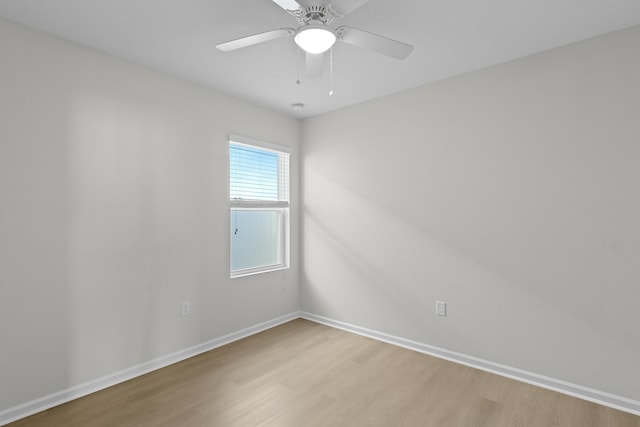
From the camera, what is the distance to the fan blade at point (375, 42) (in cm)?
175

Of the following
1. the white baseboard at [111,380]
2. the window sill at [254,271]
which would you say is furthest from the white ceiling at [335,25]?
the white baseboard at [111,380]

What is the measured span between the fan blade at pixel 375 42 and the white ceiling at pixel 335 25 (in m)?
0.27

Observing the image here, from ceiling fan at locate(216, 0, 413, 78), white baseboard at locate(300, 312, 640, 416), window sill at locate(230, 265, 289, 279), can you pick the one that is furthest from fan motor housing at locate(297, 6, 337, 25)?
white baseboard at locate(300, 312, 640, 416)

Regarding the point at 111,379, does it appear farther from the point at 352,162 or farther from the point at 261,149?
the point at 352,162

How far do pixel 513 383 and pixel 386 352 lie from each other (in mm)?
1048

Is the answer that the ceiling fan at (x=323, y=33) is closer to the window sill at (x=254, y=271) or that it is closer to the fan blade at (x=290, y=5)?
the fan blade at (x=290, y=5)

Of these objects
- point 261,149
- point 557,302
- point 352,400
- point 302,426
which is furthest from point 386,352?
point 261,149

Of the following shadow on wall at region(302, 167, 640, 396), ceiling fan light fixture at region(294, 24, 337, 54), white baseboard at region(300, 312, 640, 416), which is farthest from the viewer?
shadow on wall at region(302, 167, 640, 396)

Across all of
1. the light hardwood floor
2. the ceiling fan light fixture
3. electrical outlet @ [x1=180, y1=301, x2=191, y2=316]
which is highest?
the ceiling fan light fixture

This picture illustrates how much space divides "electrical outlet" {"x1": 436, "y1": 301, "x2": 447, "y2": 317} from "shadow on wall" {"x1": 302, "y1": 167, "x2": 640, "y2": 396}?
1.8 inches

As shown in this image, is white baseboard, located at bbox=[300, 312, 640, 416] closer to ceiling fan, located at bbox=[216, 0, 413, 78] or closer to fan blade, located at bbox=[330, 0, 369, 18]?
ceiling fan, located at bbox=[216, 0, 413, 78]

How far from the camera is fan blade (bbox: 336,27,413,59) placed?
1746 millimetres

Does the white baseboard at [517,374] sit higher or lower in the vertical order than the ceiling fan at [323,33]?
lower

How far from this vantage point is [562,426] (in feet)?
6.56
